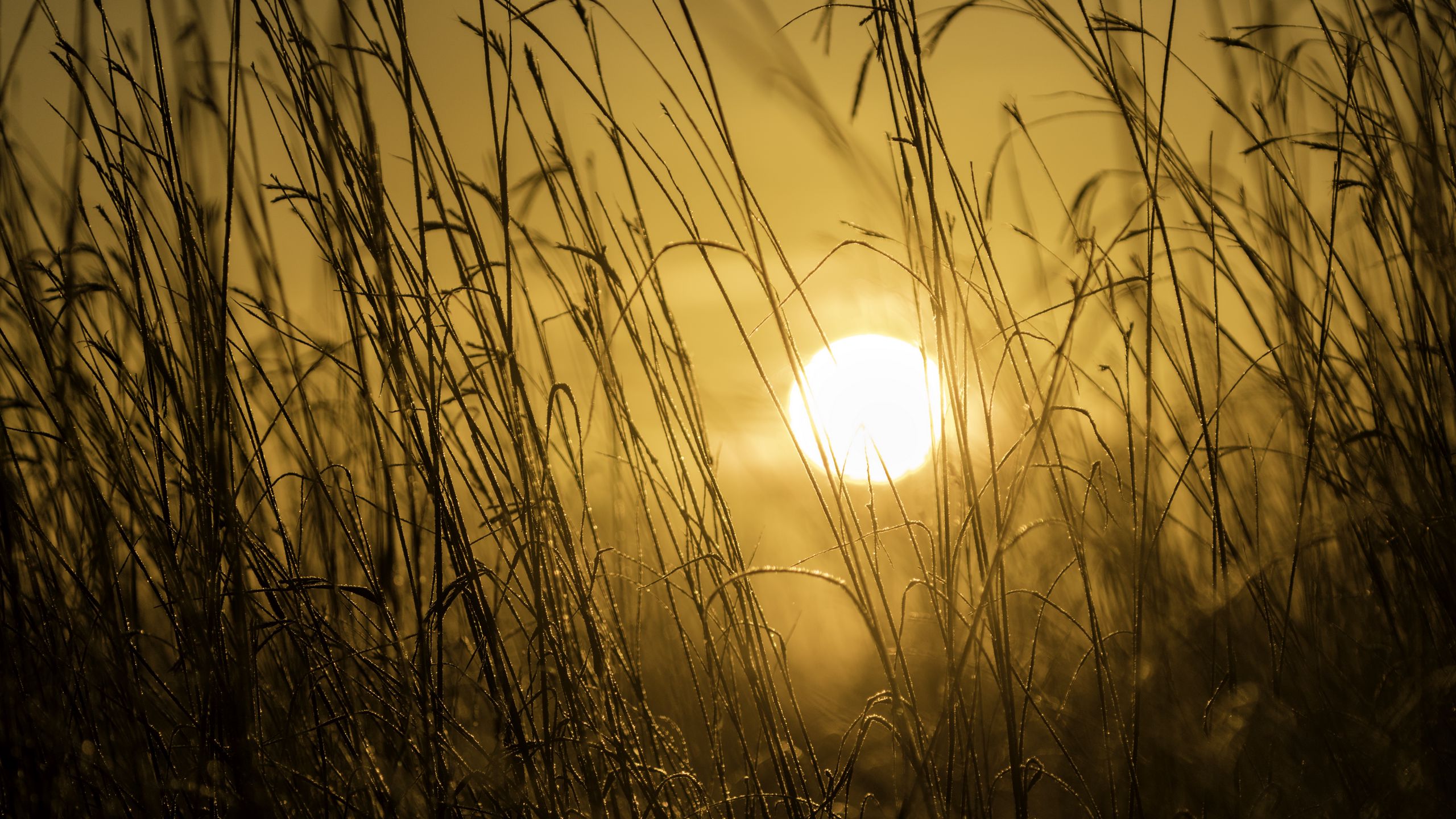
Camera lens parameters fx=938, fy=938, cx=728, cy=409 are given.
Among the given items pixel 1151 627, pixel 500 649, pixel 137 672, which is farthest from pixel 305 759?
pixel 1151 627

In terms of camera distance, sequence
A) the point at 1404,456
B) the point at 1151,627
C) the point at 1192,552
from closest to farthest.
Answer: the point at 1404,456 < the point at 1151,627 < the point at 1192,552

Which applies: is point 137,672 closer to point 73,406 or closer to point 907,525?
point 73,406

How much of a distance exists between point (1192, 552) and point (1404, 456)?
0.64m

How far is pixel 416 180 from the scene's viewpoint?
802 mm

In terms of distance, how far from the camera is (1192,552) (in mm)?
1600

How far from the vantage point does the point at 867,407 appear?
100 cm

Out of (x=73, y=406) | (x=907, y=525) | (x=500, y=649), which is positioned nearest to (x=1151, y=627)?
(x=907, y=525)

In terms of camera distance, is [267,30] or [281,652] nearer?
[267,30]

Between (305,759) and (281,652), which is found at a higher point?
(281,652)

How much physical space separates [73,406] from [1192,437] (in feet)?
4.96

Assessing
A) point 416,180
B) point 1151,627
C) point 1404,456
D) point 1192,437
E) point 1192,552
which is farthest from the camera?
point 1192,552

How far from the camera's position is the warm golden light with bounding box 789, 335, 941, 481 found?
2.69ft

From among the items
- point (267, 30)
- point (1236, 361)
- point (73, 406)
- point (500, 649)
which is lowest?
point (500, 649)

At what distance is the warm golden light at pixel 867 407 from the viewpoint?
820 mm
